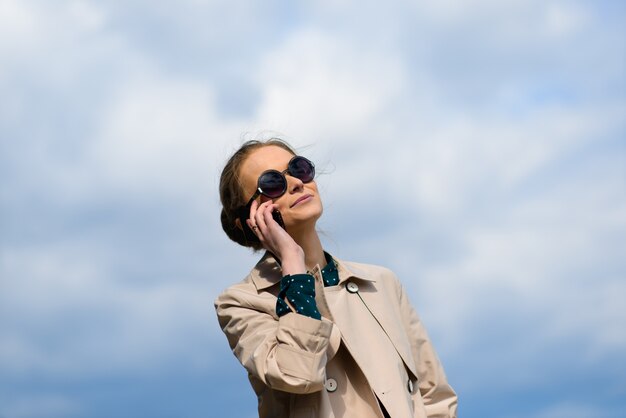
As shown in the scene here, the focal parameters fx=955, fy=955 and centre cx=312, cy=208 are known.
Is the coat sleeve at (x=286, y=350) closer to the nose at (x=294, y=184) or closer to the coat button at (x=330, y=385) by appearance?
the coat button at (x=330, y=385)

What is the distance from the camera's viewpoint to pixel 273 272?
5.47m

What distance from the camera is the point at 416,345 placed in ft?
19.0

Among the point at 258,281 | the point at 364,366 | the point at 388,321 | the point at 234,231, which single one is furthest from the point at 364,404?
the point at 234,231

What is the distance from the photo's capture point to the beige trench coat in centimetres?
472

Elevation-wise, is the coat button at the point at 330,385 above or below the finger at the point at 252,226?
below

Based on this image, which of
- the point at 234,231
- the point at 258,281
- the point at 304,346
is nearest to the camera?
the point at 304,346

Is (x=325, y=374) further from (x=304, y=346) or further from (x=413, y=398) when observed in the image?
(x=413, y=398)

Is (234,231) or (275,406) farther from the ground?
(234,231)

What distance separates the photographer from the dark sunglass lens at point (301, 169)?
543cm

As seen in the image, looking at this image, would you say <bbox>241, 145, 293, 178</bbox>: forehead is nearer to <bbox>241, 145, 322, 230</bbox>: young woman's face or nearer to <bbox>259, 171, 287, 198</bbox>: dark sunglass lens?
<bbox>241, 145, 322, 230</bbox>: young woman's face

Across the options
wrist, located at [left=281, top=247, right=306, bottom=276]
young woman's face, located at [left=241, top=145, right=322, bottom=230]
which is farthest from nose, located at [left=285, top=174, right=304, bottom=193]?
wrist, located at [left=281, top=247, right=306, bottom=276]

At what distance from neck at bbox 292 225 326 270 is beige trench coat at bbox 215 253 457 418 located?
0.46 ft

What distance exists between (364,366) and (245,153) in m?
1.47

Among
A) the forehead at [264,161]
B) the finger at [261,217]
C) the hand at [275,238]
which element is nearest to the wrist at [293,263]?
the hand at [275,238]
